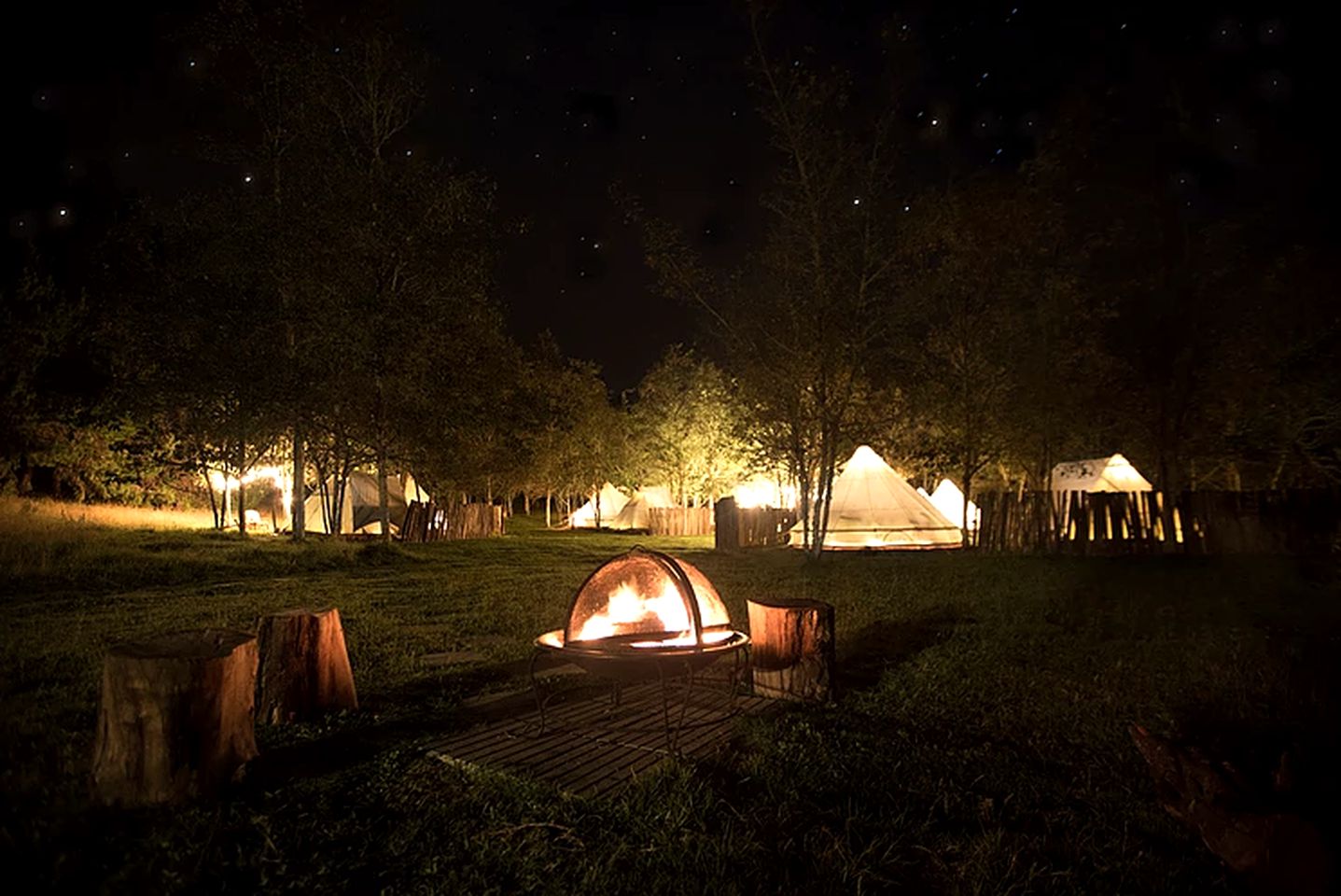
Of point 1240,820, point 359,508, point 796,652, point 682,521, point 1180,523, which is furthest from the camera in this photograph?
point 682,521

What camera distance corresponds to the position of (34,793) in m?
3.86

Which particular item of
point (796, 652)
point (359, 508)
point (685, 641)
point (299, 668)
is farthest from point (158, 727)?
point (359, 508)

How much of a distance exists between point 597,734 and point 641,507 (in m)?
32.3

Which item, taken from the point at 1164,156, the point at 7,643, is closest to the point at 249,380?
the point at 7,643

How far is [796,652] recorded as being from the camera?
5965 mm

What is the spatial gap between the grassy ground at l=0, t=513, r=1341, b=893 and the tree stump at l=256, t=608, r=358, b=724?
255 mm

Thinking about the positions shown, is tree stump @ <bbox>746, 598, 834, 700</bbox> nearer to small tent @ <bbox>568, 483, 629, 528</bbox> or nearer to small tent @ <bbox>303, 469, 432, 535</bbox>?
small tent @ <bbox>303, 469, 432, 535</bbox>

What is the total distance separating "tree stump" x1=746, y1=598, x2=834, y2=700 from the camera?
19.4 ft

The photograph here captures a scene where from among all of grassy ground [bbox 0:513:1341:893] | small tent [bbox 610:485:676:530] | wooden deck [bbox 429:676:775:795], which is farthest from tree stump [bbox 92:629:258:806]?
small tent [bbox 610:485:676:530]

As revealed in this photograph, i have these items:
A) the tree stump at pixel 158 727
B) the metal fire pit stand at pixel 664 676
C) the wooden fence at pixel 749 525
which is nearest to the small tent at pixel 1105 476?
the wooden fence at pixel 749 525

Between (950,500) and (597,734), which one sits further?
(950,500)

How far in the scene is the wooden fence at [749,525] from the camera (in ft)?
77.6

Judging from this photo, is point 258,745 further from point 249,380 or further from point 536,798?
point 249,380

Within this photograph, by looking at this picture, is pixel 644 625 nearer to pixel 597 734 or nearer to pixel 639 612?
pixel 639 612
